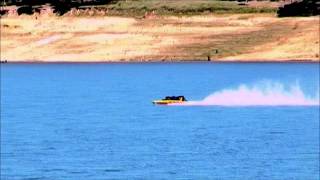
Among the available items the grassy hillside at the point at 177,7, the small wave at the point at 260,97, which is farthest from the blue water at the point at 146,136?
the grassy hillside at the point at 177,7

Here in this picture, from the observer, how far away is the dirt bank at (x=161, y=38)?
14612 centimetres

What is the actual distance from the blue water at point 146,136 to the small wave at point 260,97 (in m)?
1.57

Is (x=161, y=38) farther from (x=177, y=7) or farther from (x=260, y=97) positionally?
(x=260, y=97)

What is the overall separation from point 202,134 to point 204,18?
102m

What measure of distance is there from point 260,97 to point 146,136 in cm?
3071

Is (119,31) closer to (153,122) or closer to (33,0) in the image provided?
(33,0)

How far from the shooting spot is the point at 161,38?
152500mm

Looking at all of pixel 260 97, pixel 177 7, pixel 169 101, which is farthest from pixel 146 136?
pixel 177 7

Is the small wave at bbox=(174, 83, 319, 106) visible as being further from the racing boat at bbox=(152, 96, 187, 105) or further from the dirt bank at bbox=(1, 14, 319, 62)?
the dirt bank at bbox=(1, 14, 319, 62)

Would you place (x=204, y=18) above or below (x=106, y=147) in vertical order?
below

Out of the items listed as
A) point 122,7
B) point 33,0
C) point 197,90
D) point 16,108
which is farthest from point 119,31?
point 16,108

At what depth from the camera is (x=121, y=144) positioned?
169 ft

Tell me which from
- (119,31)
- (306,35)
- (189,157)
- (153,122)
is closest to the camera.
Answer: (189,157)

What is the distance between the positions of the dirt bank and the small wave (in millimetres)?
49054
